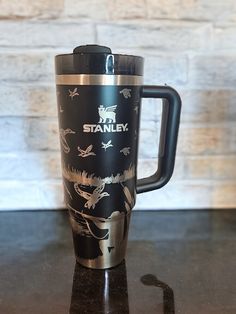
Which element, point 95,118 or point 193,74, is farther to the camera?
point 193,74

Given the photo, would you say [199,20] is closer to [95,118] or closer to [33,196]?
[95,118]

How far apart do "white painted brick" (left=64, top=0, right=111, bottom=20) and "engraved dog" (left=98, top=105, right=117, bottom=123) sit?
27cm

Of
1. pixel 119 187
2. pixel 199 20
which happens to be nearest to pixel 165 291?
pixel 119 187

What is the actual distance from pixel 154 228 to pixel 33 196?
0.79 feet

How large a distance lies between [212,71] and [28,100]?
0.34 m

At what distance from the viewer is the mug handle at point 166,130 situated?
1.51ft

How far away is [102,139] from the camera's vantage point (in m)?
0.43

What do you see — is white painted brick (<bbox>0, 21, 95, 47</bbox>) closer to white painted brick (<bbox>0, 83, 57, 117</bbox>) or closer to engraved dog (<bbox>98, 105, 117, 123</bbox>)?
white painted brick (<bbox>0, 83, 57, 117</bbox>)

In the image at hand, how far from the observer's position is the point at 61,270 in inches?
19.4

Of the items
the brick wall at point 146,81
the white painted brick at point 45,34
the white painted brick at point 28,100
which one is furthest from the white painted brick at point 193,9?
the white painted brick at point 28,100

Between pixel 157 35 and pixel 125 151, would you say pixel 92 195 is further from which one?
pixel 157 35

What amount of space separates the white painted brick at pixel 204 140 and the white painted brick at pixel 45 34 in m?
0.25

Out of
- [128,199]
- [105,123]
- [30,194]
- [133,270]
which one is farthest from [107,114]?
[30,194]

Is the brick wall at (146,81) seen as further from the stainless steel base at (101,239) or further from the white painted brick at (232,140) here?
the stainless steel base at (101,239)
